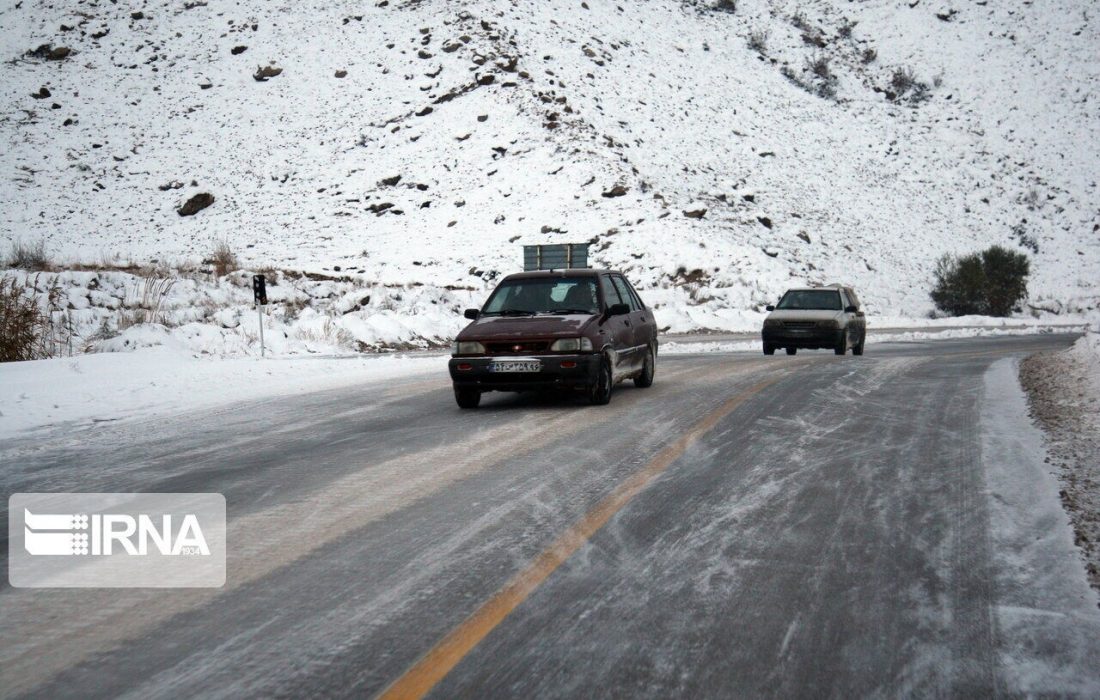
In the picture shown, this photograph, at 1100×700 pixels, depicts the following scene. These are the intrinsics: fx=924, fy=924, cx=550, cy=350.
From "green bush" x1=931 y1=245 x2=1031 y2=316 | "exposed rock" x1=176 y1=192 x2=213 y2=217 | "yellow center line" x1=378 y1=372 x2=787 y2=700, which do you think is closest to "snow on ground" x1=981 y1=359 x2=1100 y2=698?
"yellow center line" x1=378 y1=372 x2=787 y2=700

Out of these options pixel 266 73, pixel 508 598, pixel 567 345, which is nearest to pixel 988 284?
pixel 567 345

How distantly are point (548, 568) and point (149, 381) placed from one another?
424 inches

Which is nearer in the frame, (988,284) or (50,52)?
(988,284)

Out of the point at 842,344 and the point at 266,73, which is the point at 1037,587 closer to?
the point at 842,344

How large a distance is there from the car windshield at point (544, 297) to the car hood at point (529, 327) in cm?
32

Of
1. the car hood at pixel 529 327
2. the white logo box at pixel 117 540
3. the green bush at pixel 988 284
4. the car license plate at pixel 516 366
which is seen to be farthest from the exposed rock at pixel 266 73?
the white logo box at pixel 117 540

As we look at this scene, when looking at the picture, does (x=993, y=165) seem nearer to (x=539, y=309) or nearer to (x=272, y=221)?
(x=272, y=221)

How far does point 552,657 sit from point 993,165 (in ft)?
204

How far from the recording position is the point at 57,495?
649 cm

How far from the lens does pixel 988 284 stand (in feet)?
141

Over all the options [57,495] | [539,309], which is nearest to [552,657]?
[57,495]

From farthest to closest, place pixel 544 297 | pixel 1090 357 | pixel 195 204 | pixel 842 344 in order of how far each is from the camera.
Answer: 1. pixel 195 204
2. pixel 842 344
3. pixel 1090 357
4. pixel 544 297

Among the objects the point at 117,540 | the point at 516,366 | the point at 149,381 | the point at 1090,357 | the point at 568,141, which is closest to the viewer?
the point at 117,540

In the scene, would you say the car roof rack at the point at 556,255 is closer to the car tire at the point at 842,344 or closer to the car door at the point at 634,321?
the car tire at the point at 842,344
